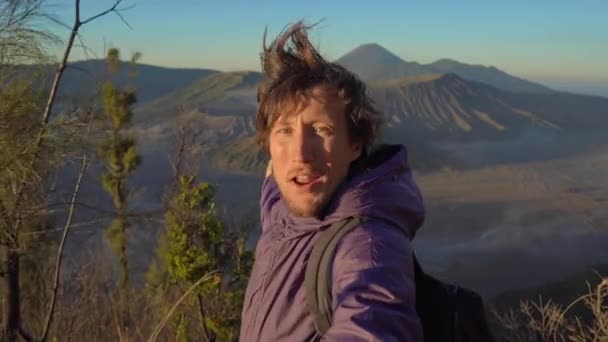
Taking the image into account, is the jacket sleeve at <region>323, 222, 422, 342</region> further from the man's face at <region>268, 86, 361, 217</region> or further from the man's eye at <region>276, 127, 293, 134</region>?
the man's eye at <region>276, 127, 293, 134</region>

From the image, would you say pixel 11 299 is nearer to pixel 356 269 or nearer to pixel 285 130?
pixel 285 130

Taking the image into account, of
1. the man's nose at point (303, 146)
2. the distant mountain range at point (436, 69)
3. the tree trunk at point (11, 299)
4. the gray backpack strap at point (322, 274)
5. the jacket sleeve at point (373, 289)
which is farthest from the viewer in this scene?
the distant mountain range at point (436, 69)

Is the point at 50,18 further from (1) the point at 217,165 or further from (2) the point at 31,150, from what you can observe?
(1) the point at 217,165

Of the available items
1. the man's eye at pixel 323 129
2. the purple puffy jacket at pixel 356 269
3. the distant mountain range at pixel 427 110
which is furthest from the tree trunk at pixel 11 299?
the distant mountain range at pixel 427 110

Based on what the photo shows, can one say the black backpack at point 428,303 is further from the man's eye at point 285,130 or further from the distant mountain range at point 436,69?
→ the distant mountain range at point 436,69

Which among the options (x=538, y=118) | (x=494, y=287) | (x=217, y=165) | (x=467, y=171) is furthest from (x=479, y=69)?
(x=494, y=287)

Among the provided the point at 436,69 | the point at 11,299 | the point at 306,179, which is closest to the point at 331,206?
the point at 306,179

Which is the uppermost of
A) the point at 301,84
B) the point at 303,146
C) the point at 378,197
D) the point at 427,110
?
the point at 301,84
